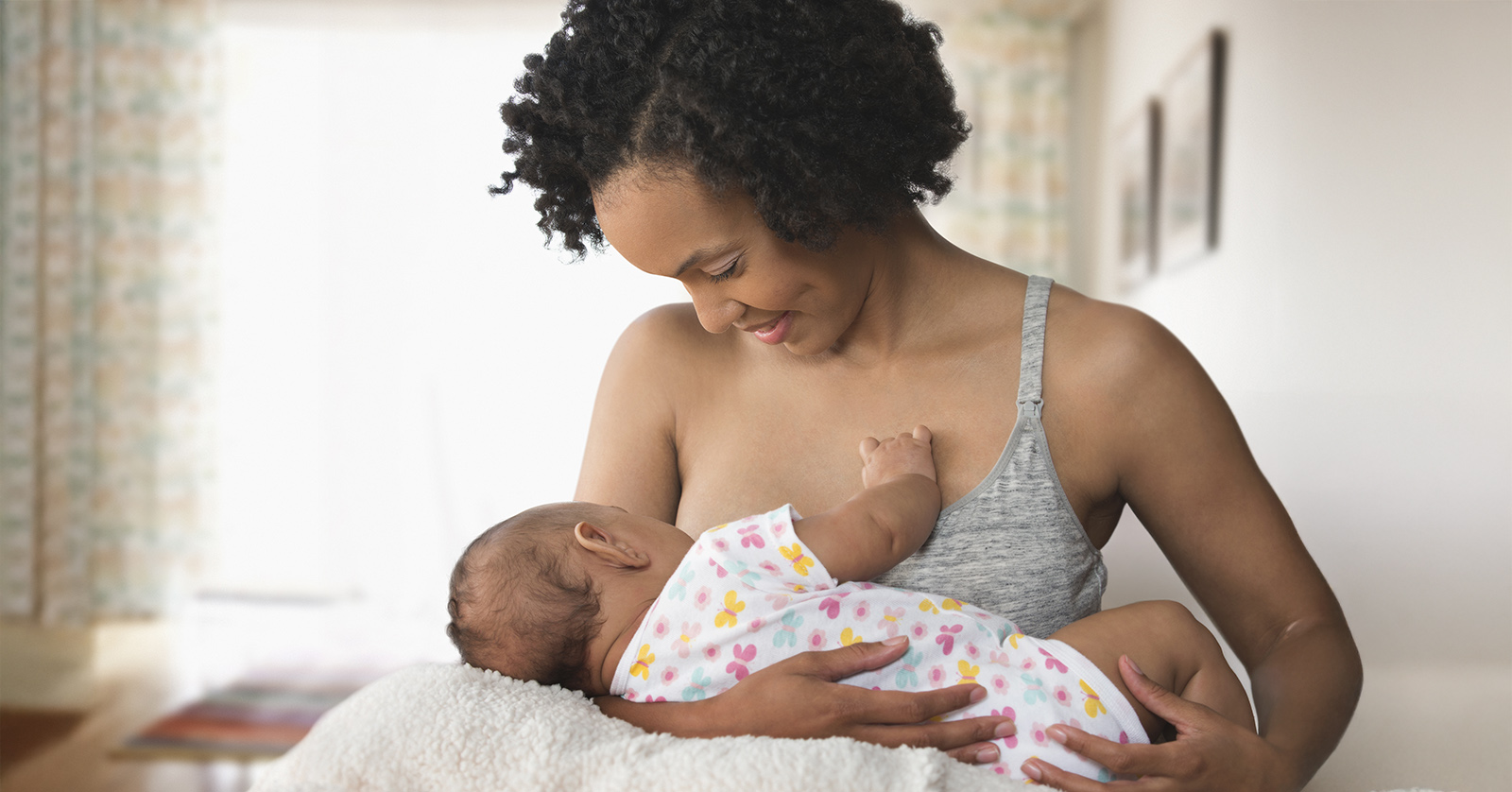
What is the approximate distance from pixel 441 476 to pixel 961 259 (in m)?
4.02

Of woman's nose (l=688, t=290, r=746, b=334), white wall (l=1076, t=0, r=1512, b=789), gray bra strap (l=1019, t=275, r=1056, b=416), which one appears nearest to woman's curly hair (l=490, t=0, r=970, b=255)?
woman's nose (l=688, t=290, r=746, b=334)

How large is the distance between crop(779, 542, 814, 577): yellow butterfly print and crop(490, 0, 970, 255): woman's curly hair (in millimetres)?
315

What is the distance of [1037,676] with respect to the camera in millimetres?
969

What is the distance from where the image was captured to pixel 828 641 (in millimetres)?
984

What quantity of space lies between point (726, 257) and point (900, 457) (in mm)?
299

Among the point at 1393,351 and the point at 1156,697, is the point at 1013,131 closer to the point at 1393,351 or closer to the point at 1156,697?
the point at 1393,351

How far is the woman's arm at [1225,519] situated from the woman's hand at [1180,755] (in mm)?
136

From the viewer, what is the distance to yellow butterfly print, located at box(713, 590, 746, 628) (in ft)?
3.20

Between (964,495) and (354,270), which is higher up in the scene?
(354,270)

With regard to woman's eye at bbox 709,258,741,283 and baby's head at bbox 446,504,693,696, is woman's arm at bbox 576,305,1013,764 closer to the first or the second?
baby's head at bbox 446,504,693,696

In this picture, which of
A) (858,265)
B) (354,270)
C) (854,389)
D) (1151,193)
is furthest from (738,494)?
(354,270)

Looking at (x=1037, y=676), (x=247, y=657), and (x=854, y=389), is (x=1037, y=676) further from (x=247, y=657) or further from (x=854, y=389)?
(x=247, y=657)

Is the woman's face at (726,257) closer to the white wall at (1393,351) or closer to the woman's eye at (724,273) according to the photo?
the woman's eye at (724,273)

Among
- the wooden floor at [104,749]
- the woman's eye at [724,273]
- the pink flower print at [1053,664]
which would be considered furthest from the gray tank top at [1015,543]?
the wooden floor at [104,749]
